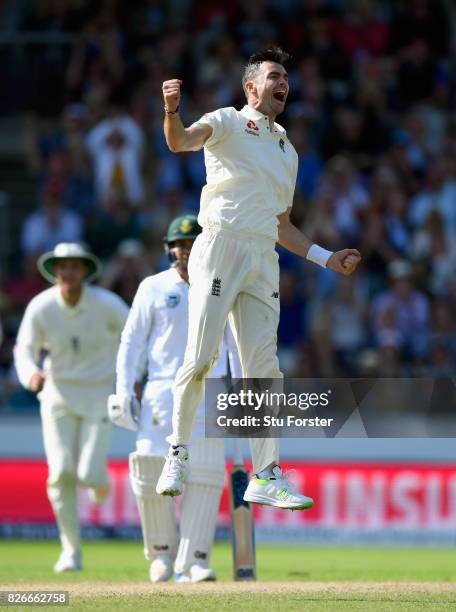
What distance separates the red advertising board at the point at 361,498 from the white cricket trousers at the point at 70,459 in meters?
3.52

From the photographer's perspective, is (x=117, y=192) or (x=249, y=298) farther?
(x=117, y=192)

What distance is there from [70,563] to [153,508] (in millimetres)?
1786

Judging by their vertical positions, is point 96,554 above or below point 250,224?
below

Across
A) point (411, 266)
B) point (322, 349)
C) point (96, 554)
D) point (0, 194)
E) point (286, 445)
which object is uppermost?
point (0, 194)

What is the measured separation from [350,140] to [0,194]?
4.42 m

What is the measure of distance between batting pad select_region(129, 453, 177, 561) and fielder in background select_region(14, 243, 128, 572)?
5.40 ft

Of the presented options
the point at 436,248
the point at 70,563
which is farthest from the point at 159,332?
the point at 436,248

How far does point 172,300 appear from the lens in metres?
10.3

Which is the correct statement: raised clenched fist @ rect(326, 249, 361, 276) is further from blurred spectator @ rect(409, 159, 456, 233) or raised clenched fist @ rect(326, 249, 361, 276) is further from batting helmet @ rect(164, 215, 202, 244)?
blurred spectator @ rect(409, 159, 456, 233)

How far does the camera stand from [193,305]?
8.37 metres

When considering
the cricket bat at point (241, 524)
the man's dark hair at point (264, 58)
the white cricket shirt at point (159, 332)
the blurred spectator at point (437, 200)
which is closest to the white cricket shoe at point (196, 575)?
the cricket bat at point (241, 524)

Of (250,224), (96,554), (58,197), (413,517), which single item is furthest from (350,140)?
(250,224)

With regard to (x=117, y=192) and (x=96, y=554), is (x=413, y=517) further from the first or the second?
(x=117, y=192)

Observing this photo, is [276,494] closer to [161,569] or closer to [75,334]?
[161,569]
